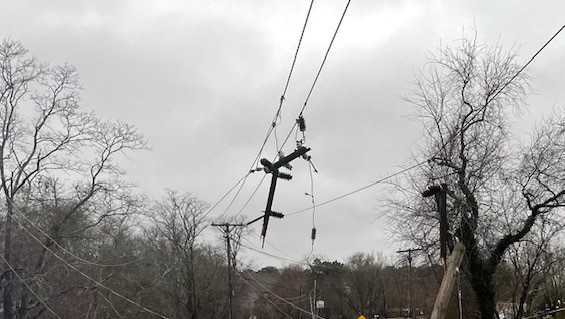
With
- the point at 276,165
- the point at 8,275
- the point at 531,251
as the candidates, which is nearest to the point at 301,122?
the point at 276,165

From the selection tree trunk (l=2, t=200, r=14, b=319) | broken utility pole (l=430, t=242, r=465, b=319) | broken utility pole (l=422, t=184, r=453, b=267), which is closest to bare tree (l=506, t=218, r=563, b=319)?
broken utility pole (l=422, t=184, r=453, b=267)

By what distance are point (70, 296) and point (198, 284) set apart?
24.0 m

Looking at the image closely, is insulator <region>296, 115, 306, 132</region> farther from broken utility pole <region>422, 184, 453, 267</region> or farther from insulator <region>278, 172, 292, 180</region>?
broken utility pole <region>422, 184, 453, 267</region>

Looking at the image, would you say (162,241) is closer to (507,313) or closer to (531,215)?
(507,313)

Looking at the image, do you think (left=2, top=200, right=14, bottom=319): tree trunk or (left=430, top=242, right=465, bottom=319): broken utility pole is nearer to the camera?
(left=430, top=242, right=465, bottom=319): broken utility pole

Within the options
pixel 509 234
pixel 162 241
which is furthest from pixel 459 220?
pixel 162 241

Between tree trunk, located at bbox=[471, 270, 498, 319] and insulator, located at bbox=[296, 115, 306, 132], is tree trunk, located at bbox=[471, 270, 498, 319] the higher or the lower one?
the lower one

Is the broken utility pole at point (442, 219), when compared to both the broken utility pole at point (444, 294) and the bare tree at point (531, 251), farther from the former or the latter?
the bare tree at point (531, 251)

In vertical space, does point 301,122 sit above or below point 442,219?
above

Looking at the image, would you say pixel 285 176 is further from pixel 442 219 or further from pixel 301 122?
pixel 442 219

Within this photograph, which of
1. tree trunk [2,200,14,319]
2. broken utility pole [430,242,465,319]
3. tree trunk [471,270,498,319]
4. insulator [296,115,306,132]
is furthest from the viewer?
tree trunk [2,200,14,319]

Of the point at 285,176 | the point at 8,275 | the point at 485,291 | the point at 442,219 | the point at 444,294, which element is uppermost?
the point at 285,176

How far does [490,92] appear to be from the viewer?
1744cm

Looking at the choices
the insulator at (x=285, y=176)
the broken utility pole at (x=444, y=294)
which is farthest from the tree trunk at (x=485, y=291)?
the insulator at (x=285, y=176)
